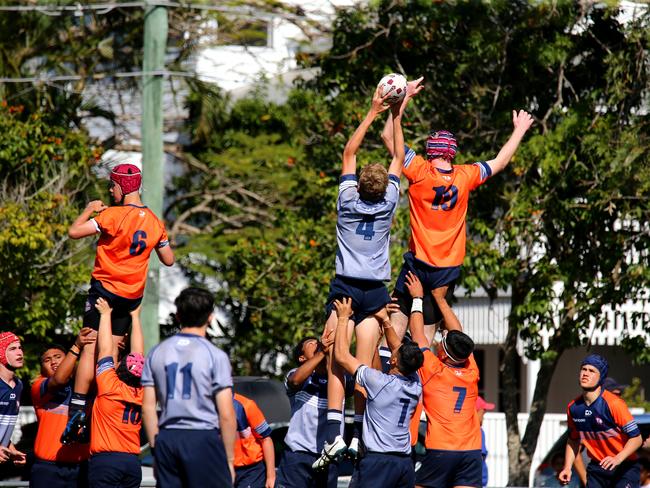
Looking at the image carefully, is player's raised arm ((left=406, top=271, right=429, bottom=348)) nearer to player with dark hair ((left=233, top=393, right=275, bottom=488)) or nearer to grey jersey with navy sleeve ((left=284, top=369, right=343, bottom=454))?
grey jersey with navy sleeve ((left=284, top=369, right=343, bottom=454))

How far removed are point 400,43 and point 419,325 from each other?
947cm

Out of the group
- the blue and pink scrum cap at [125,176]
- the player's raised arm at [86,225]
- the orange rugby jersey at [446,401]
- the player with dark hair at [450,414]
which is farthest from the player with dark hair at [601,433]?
the player's raised arm at [86,225]

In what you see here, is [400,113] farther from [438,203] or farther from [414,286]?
[414,286]

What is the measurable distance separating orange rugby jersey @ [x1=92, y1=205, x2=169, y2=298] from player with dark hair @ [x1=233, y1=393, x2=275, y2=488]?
6.55 feet

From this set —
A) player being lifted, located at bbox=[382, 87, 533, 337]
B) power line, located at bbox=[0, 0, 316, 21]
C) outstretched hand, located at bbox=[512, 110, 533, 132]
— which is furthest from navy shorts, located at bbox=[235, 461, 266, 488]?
power line, located at bbox=[0, 0, 316, 21]

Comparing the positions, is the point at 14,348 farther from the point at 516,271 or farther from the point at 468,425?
the point at 516,271

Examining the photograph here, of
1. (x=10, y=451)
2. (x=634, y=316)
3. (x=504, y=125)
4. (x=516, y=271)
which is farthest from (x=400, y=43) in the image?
(x=10, y=451)

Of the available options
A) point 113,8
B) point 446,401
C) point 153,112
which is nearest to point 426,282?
point 446,401

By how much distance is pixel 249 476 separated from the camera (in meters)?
12.5

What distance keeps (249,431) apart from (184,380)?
4095 mm

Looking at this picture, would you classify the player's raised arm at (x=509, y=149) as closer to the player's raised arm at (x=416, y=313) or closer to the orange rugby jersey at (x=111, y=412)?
the player's raised arm at (x=416, y=313)

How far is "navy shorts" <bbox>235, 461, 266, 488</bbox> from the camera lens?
12.4 m

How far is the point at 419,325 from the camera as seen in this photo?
433 inches

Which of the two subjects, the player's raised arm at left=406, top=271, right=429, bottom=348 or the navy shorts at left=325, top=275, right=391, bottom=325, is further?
the player's raised arm at left=406, top=271, right=429, bottom=348
